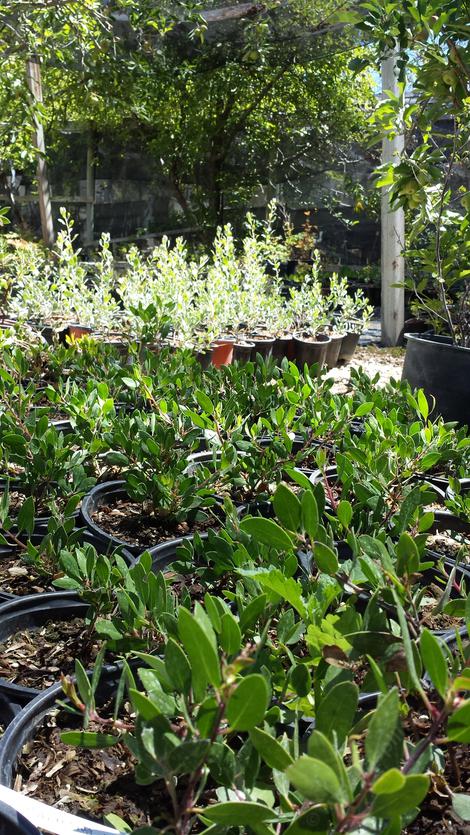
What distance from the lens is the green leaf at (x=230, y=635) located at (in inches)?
29.5

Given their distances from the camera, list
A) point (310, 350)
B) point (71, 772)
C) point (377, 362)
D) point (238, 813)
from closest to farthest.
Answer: point (238, 813) → point (71, 772) → point (310, 350) → point (377, 362)

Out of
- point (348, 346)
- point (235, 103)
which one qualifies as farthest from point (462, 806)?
point (235, 103)

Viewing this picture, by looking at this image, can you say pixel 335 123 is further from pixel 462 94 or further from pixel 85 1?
pixel 462 94

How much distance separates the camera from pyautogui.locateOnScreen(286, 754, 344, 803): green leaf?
545 millimetres

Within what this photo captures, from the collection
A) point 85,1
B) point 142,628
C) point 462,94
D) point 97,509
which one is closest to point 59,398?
point 97,509

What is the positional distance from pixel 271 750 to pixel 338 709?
0.25 feet

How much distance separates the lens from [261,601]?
2.83 ft

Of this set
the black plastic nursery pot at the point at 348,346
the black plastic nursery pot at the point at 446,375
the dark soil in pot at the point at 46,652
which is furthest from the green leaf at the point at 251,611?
the black plastic nursery pot at the point at 348,346

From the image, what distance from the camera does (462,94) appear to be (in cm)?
281

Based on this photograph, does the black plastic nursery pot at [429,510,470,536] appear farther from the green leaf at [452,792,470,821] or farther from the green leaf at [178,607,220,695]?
the green leaf at [178,607,220,695]

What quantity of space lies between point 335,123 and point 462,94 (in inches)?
458

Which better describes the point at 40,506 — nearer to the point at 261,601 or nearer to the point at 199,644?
the point at 261,601

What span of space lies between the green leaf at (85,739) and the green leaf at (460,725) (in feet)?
1.27

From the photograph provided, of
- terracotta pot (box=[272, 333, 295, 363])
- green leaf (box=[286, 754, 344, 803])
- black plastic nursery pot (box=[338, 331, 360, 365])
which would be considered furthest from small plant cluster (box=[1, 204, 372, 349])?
green leaf (box=[286, 754, 344, 803])
